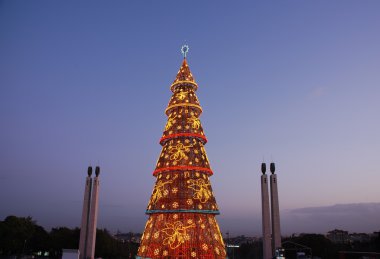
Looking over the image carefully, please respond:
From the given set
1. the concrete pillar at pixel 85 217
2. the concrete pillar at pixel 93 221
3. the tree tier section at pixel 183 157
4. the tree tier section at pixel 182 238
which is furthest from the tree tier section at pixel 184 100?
the concrete pillar at pixel 85 217

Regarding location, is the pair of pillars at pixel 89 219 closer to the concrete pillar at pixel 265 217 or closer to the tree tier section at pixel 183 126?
the tree tier section at pixel 183 126

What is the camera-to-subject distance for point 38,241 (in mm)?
62781

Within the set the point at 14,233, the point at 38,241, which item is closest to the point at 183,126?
the point at 14,233

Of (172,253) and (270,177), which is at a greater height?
(270,177)

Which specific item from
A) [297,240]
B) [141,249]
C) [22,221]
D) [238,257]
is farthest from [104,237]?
[238,257]

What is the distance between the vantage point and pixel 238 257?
311ft

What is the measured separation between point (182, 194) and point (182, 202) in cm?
68

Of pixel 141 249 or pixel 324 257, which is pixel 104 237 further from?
pixel 324 257

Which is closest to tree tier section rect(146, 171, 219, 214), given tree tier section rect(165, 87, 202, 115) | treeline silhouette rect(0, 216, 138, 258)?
tree tier section rect(165, 87, 202, 115)

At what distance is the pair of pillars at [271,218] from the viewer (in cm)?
3114

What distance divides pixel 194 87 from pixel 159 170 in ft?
30.8

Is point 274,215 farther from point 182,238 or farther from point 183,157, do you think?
point 183,157

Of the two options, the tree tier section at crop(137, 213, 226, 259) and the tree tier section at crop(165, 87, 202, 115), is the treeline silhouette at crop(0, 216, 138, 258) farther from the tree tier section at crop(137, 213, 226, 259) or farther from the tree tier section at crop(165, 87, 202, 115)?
the tree tier section at crop(165, 87, 202, 115)

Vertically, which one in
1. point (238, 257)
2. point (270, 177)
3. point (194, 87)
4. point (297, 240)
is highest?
point (194, 87)
